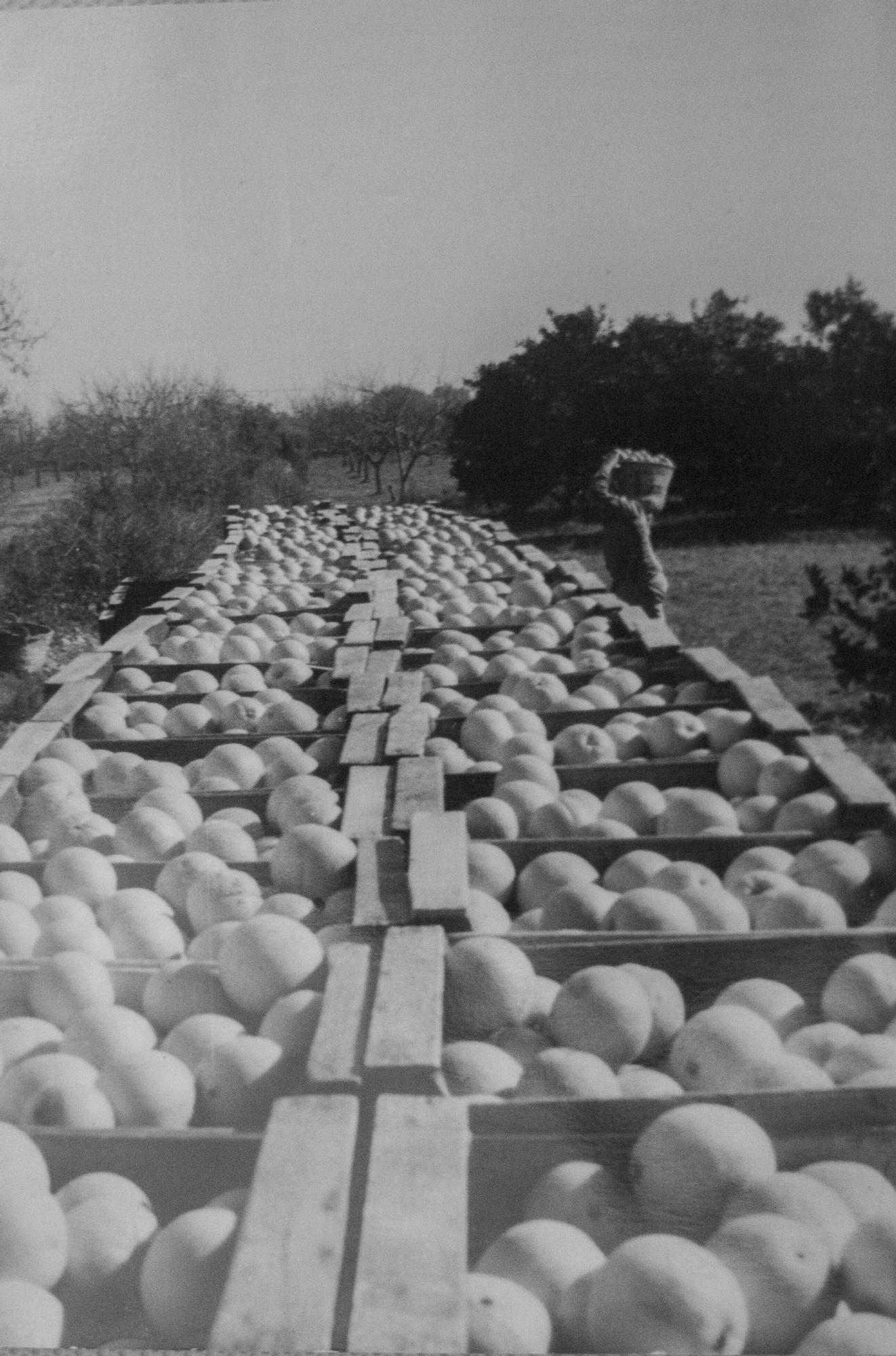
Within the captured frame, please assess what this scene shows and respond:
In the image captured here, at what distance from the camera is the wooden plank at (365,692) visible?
334 cm

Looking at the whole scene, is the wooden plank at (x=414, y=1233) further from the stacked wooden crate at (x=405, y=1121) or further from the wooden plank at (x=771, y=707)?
the wooden plank at (x=771, y=707)

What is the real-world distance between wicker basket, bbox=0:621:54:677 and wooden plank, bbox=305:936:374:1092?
6.63 meters

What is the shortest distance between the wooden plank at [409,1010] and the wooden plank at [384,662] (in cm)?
183

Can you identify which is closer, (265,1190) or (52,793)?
(265,1190)

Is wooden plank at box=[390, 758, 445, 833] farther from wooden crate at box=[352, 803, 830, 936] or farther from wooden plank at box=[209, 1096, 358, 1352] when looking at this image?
wooden plank at box=[209, 1096, 358, 1352]

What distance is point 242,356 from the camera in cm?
245

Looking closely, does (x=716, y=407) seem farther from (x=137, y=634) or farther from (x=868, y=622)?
(x=137, y=634)

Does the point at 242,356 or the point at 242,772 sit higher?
the point at 242,356

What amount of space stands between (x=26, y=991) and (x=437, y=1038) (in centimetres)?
89

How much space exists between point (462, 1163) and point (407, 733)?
5.51ft

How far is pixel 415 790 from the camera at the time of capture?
255cm

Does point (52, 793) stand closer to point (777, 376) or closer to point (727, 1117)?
point (727, 1117)

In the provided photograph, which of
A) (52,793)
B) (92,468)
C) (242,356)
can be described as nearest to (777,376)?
(242,356)

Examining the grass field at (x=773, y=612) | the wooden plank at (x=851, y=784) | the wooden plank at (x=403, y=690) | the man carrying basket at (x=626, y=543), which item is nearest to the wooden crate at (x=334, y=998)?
the wooden plank at (x=851, y=784)
